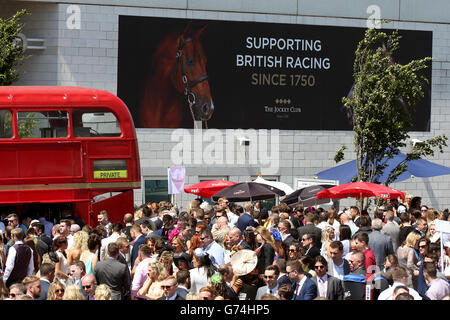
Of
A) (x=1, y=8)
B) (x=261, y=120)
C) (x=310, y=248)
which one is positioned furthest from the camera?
(x=261, y=120)

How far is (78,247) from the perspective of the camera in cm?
1333

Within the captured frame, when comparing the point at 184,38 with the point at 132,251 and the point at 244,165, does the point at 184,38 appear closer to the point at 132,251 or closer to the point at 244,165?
the point at 244,165

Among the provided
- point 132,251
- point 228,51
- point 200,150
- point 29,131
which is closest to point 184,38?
point 228,51

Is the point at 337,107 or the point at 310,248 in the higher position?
the point at 337,107

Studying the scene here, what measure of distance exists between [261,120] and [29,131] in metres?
16.5

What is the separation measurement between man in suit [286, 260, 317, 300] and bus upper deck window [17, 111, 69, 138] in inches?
432

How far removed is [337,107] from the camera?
36.2 metres

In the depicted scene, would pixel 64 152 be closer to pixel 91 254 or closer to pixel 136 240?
pixel 136 240

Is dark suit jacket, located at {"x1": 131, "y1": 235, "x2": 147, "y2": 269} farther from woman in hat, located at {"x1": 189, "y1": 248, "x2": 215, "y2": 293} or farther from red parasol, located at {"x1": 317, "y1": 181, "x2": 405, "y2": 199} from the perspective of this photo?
red parasol, located at {"x1": 317, "y1": 181, "x2": 405, "y2": 199}

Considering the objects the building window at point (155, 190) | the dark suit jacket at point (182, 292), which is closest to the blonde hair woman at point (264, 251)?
the dark suit jacket at point (182, 292)

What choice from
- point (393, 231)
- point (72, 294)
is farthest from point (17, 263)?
point (393, 231)

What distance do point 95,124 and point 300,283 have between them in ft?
36.9

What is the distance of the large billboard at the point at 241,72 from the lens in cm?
3375

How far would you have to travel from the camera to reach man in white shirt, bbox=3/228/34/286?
12875 millimetres
